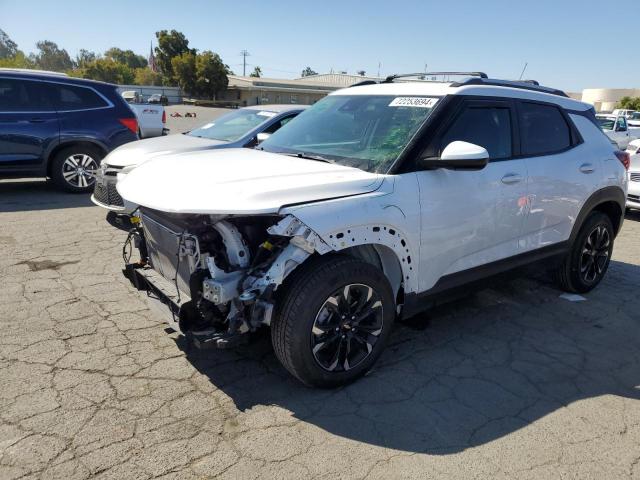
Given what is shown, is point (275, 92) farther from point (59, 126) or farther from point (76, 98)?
point (59, 126)

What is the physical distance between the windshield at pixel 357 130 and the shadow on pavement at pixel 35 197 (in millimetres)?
5065

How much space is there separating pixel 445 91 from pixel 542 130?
1.24 m

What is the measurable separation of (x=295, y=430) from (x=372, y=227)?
1.27m

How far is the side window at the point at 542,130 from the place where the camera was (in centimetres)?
421

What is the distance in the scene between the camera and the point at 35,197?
839 centimetres

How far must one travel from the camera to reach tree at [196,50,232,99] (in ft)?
216

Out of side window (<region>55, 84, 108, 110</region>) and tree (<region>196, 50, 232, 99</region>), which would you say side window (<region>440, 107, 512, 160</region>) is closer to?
side window (<region>55, 84, 108, 110</region>)

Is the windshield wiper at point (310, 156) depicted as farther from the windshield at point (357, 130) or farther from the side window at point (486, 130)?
the side window at point (486, 130)

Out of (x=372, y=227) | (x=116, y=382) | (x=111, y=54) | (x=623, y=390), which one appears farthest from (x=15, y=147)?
(x=111, y=54)

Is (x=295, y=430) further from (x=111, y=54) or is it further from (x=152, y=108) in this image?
(x=111, y=54)

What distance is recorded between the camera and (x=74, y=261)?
212 inches

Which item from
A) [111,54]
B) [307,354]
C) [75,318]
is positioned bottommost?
[75,318]

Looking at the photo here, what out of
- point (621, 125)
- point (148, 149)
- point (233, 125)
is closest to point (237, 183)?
point (148, 149)

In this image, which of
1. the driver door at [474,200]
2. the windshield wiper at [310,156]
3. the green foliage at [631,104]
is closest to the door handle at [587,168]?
the driver door at [474,200]
